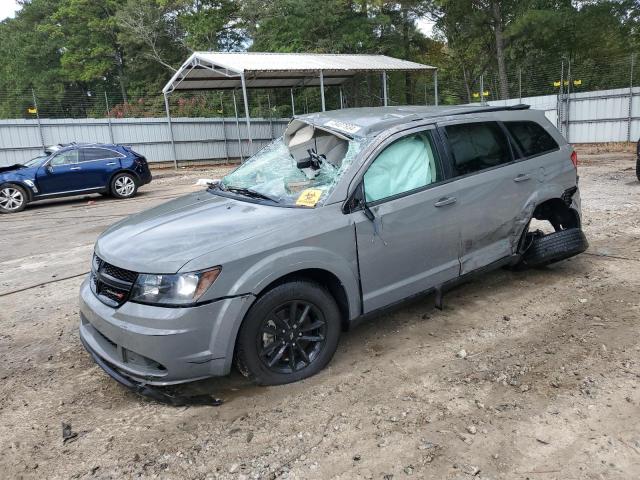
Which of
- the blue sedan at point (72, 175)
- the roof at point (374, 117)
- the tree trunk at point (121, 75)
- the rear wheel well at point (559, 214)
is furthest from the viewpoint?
the tree trunk at point (121, 75)

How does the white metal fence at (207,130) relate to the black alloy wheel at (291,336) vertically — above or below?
above

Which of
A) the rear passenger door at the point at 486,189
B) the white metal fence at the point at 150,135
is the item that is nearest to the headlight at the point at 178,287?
the rear passenger door at the point at 486,189

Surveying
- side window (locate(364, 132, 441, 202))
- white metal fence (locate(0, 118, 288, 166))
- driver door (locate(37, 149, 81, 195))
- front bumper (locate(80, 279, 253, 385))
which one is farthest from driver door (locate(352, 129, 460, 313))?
white metal fence (locate(0, 118, 288, 166))

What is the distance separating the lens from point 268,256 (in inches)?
116

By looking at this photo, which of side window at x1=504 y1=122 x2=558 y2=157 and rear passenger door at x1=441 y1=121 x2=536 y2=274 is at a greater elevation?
side window at x1=504 y1=122 x2=558 y2=157

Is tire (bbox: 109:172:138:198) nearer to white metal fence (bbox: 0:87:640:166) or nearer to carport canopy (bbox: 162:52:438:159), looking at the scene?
carport canopy (bbox: 162:52:438:159)

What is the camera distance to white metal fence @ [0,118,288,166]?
20.4m

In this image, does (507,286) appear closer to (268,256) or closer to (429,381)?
(429,381)

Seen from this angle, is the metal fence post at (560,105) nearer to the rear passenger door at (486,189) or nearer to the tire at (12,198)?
the rear passenger door at (486,189)

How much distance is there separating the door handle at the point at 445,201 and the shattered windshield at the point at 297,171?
0.73m

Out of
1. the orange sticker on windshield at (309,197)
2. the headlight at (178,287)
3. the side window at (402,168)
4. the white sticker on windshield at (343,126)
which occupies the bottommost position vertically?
the headlight at (178,287)

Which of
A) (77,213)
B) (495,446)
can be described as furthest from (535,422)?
(77,213)

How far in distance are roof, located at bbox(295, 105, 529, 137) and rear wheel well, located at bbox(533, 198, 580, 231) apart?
1045 mm

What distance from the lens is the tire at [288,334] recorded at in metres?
2.94
